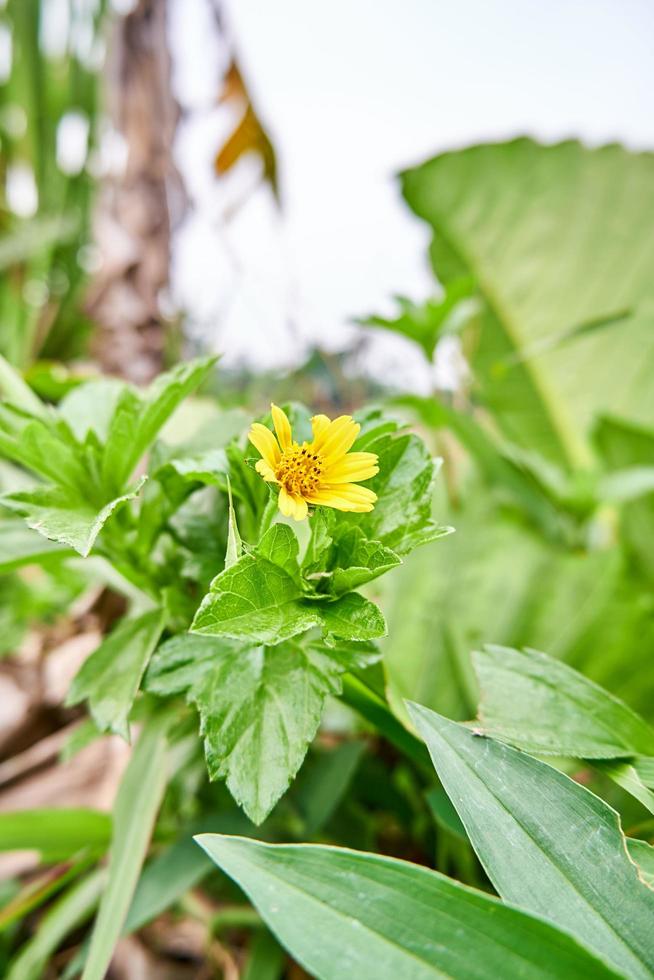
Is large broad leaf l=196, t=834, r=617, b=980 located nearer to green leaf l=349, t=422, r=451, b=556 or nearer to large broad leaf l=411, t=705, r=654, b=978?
large broad leaf l=411, t=705, r=654, b=978

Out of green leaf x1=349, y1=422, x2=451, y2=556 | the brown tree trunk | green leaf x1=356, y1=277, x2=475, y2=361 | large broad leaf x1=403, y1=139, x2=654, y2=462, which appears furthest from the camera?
the brown tree trunk

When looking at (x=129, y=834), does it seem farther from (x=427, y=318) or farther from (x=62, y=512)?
(x=427, y=318)

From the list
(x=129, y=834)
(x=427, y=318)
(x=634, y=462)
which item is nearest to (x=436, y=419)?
(x=427, y=318)

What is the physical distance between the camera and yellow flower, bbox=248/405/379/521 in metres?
0.29

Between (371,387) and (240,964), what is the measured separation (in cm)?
121

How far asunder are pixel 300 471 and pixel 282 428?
0.02 meters

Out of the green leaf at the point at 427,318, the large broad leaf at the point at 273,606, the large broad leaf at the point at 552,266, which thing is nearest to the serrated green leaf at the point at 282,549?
the large broad leaf at the point at 273,606

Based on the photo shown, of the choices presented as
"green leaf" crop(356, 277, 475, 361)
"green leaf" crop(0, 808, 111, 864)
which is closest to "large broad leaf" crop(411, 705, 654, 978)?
"green leaf" crop(0, 808, 111, 864)

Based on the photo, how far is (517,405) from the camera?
37.2 inches

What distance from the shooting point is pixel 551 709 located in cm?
32

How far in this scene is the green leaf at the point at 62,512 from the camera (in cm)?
29

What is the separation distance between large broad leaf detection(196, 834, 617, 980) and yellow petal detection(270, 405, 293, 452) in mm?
167

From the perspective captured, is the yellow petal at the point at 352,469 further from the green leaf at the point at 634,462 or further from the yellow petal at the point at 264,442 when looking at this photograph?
the green leaf at the point at 634,462

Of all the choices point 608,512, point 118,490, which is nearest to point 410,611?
point 118,490
